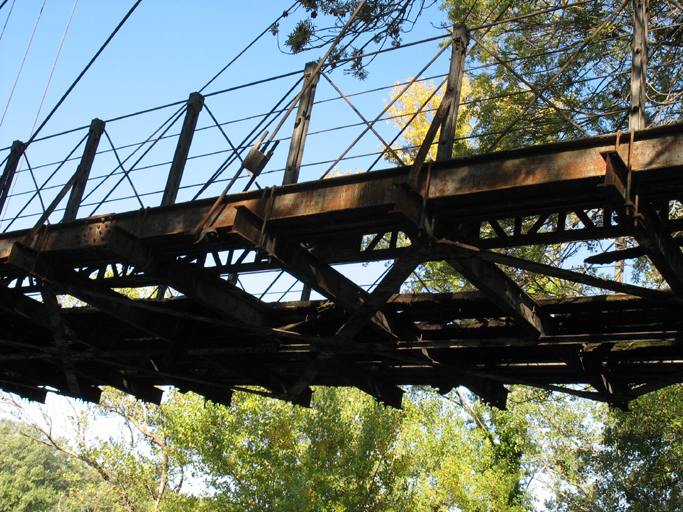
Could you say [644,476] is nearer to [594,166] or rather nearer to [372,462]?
[372,462]

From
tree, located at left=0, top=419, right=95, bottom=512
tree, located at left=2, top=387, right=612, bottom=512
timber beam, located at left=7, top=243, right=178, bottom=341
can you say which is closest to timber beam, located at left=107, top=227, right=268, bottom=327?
timber beam, located at left=7, top=243, right=178, bottom=341

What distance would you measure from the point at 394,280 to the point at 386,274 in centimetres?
11

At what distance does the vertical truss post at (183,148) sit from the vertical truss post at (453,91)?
15.9 ft

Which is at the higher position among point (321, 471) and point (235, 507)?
point (321, 471)

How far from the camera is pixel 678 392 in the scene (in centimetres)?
2034

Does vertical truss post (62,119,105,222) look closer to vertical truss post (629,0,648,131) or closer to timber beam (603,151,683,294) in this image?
vertical truss post (629,0,648,131)

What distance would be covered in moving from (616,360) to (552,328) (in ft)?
4.87

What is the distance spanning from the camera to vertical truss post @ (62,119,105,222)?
10.8m

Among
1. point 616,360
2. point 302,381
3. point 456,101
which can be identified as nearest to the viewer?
point 456,101

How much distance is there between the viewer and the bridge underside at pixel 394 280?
5.82m

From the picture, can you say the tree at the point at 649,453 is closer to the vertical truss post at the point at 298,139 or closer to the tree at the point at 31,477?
the vertical truss post at the point at 298,139

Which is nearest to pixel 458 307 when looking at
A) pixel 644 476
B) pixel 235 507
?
pixel 235 507

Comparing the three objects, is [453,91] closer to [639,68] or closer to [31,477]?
[639,68]

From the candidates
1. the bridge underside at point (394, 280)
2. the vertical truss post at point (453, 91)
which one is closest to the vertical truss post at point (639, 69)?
the bridge underside at point (394, 280)
